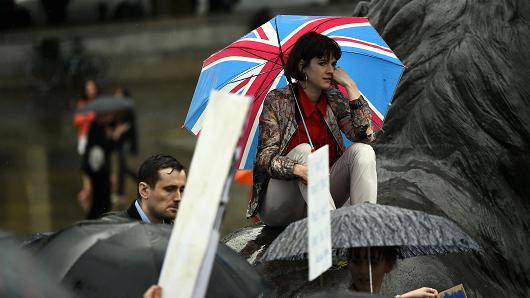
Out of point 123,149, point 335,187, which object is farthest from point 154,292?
point 123,149

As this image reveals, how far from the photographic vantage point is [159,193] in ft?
18.8

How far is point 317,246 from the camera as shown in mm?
4531

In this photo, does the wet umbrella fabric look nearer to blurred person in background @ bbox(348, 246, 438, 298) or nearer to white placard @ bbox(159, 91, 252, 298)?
blurred person in background @ bbox(348, 246, 438, 298)

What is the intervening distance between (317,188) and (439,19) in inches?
101

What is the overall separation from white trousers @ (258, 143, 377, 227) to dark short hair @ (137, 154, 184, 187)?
0.43 m

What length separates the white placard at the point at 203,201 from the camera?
4.04 m

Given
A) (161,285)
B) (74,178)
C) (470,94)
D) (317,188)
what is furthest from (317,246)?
(74,178)

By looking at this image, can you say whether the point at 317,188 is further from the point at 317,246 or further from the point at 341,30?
the point at 341,30

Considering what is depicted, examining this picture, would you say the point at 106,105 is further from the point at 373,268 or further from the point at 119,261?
the point at 119,261

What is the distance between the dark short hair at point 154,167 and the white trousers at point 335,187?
17.0 inches

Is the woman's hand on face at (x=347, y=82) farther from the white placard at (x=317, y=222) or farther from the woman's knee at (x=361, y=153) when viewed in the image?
the white placard at (x=317, y=222)

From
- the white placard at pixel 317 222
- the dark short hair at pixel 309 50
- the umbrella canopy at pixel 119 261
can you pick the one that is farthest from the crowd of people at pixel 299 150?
the white placard at pixel 317 222

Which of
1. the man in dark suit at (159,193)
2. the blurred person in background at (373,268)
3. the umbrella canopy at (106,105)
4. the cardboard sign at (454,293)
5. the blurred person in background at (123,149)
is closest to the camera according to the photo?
the blurred person in background at (373,268)

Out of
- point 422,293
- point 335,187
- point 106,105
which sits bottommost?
point 106,105
